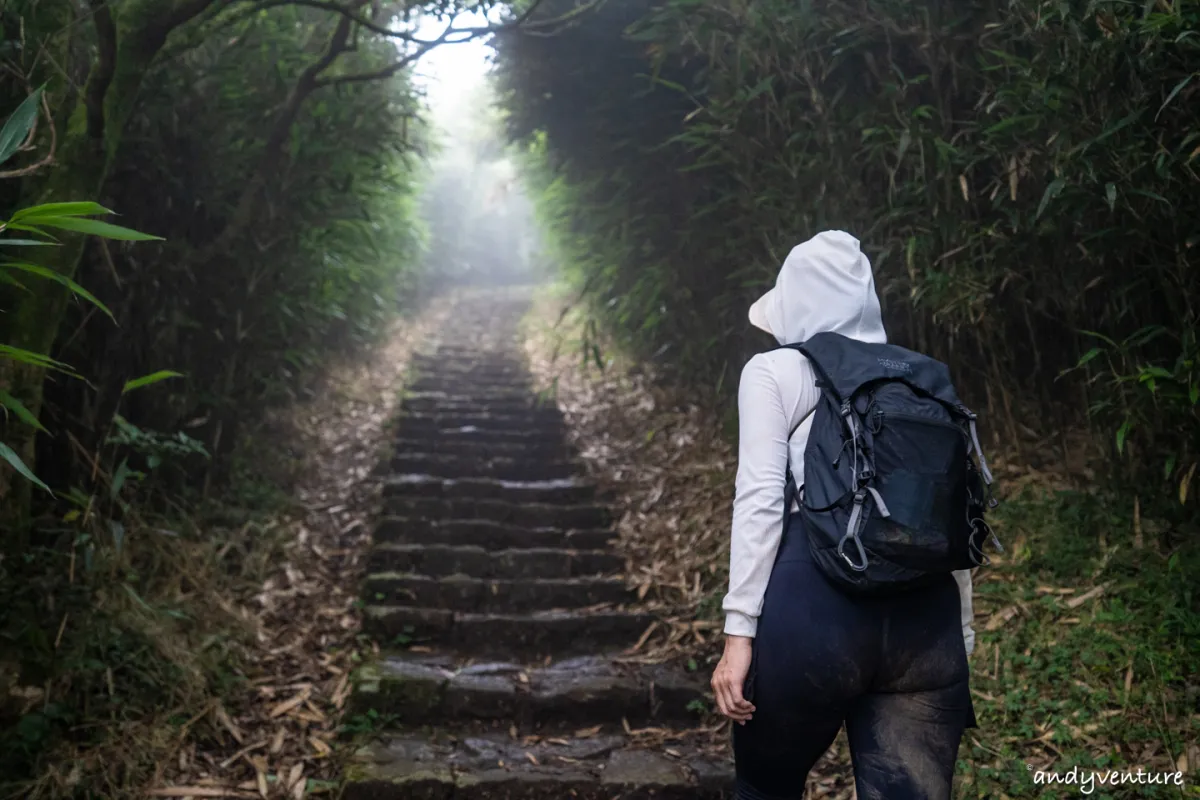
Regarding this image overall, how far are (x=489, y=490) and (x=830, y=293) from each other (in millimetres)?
3957

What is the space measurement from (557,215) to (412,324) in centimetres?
393

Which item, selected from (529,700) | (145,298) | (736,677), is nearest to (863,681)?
(736,677)

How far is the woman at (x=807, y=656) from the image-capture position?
1.54 metres

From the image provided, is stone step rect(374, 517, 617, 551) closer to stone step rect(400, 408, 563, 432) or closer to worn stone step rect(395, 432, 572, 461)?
worn stone step rect(395, 432, 572, 461)

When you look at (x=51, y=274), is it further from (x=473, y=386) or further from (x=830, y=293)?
(x=473, y=386)

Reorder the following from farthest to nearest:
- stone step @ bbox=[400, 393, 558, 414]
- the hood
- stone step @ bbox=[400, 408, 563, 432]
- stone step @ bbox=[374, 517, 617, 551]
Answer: stone step @ bbox=[400, 393, 558, 414] < stone step @ bbox=[400, 408, 563, 432] < stone step @ bbox=[374, 517, 617, 551] < the hood

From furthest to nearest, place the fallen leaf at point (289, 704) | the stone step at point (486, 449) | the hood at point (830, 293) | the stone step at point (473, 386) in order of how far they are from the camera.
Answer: the stone step at point (473, 386)
the stone step at point (486, 449)
the fallen leaf at point (289, 704)
the hood at point (830, 293)

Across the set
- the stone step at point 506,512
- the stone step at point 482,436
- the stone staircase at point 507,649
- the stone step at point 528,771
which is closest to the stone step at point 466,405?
the stone step at point 482,436

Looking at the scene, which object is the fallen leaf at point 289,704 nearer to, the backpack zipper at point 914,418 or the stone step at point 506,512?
the stone step at point 506,512

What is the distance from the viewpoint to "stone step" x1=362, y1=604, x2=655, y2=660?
4086mm

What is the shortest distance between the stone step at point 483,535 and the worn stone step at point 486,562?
0.21 metres

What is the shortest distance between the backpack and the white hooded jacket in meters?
0.05

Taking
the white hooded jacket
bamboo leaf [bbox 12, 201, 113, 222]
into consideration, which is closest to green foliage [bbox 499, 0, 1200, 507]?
the white hooded jacket

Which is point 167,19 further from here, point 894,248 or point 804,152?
point 894,248
